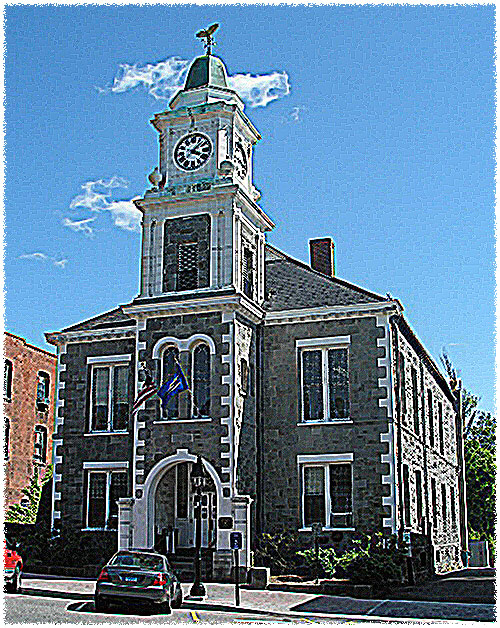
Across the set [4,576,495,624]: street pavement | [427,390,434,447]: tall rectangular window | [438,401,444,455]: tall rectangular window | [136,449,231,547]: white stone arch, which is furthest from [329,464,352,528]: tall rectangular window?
[438,401,444,455]: tall rectangular window

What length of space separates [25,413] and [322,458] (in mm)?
19786

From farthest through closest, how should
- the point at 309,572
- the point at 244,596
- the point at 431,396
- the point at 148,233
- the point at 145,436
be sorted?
the point at 431,396
the point at 148,233
the point at 145,436
the point at 309,572
the point at 244,596

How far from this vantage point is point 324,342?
26062mm

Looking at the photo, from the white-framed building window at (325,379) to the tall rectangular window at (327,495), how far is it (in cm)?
149

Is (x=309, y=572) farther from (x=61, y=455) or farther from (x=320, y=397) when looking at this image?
(x=61, y=455)

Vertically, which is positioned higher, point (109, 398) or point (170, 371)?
point (170, 371)

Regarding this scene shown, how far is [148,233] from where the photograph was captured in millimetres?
27188

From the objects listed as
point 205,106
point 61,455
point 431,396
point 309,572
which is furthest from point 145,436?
point 431,396

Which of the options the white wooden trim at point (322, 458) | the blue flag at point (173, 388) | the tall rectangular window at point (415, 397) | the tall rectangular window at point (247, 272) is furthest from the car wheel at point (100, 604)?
the tall rectangular window at point (415, 397)

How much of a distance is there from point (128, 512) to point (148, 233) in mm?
8462

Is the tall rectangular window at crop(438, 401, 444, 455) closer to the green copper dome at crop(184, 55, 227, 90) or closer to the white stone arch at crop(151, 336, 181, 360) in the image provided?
the white stone arch at crop(151, 336, 181, 360)

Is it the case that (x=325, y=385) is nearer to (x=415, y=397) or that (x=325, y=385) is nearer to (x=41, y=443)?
(x=415, y=397)

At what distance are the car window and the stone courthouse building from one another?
515 centimetres

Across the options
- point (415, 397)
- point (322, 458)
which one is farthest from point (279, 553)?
point (415, 397)
